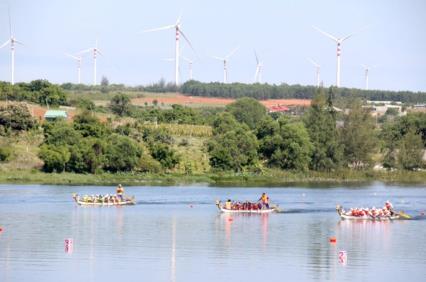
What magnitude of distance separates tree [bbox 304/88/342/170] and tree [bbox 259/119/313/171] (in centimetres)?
246

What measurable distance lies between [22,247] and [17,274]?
8407 millimetres

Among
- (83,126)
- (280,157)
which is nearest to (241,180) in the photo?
(280,157)

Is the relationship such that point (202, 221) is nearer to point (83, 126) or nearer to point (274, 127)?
point (83, 126)

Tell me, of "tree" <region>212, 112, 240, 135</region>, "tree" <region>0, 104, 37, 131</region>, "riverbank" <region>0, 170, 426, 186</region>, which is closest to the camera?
"riverbank" <region>0, 170, 426, 186</region>

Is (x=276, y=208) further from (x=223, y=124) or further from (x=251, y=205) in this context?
(x=223, y=124)

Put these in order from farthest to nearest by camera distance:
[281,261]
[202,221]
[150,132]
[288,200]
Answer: [150,132], [288,200], [202,221], [281,261]

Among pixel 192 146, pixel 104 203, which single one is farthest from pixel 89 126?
pixel 104 203

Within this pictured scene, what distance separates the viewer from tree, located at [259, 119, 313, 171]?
376 feet

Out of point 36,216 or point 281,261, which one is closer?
point 281,261

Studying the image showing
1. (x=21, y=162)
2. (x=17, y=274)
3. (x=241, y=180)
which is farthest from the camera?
(x=241, y=180)

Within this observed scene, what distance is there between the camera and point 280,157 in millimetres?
114750

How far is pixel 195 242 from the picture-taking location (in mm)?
54688

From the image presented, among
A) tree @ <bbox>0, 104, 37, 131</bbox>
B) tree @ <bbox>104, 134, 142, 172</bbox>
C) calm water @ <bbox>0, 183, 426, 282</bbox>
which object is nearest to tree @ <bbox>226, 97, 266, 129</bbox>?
tree @ <bbox>0, 104, 37, 131</bbox>

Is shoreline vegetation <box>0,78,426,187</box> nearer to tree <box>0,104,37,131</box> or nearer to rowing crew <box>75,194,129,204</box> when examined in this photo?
tree <box>0,104,37,131</box>
